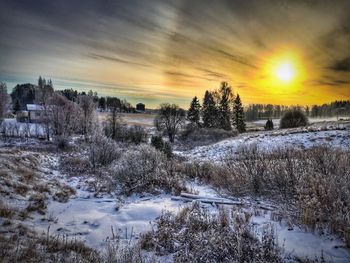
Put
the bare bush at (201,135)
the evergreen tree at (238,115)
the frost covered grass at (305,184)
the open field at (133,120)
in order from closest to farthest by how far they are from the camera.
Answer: the frost covered grass at (305,184)
the bare bush at (201,135)
the open field at (133,120)
the evergreen tree at (238,115)

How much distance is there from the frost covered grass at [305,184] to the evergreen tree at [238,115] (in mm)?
43861

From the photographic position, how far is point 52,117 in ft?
105

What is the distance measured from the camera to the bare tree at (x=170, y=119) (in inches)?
1800

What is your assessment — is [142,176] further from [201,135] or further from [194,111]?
[194,111]

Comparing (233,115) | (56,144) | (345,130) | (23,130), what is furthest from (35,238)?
(233,115)

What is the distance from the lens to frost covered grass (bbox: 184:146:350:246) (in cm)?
477

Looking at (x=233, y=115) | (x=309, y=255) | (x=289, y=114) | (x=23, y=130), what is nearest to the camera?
(x=309, y=255)

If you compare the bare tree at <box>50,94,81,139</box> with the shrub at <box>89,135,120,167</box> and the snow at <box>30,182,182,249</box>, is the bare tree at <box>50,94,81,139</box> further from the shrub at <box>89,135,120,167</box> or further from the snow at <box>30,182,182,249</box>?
the snow at <box>30,182,182,249</box>

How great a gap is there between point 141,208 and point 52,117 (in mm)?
30007

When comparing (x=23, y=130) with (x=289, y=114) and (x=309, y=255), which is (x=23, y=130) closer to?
(x=309, y=255)

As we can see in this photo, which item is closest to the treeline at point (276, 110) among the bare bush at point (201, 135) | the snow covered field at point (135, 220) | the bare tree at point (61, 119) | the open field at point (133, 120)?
the open field at point (133, 120)

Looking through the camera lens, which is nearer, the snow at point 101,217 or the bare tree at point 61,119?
the snow at point 101,217

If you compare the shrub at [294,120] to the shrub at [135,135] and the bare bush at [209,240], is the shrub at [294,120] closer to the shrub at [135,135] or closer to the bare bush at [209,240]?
the shrub at [135,135]

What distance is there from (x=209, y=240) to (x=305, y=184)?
3.62m
